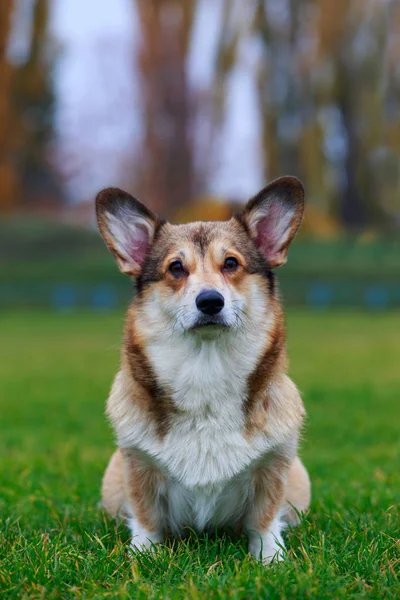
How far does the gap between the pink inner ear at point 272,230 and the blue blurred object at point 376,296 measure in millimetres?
20386

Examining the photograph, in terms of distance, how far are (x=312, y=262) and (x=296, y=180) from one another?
73.7 feet

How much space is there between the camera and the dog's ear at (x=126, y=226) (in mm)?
3701

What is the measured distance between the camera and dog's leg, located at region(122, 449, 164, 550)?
3.48m

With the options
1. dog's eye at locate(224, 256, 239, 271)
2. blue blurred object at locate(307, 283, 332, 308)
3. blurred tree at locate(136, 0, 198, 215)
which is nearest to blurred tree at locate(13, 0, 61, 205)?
blurred tree at locate(136, 0, 198, 215)

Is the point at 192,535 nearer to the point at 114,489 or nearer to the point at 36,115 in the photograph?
the point at 114,489

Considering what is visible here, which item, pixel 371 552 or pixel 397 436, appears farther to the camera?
pixel 397 436

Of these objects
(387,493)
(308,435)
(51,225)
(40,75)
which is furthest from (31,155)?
(387,493)

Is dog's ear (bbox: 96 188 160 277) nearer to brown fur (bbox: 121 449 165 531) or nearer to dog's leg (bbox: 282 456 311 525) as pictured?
brown fur (bbox: 121 449 165 531)

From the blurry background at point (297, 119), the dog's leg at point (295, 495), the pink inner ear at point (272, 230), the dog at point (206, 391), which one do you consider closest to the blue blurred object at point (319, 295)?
the blurry background at point (297, 119)

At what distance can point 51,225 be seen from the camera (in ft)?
93.4

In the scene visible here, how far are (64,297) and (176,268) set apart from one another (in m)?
20.5

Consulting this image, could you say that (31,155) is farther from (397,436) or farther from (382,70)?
(397,436)

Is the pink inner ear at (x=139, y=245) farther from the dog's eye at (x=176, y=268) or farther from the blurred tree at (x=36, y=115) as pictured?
the blurred tree at (x=36, y=115)

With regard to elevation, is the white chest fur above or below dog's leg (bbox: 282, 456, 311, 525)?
above
